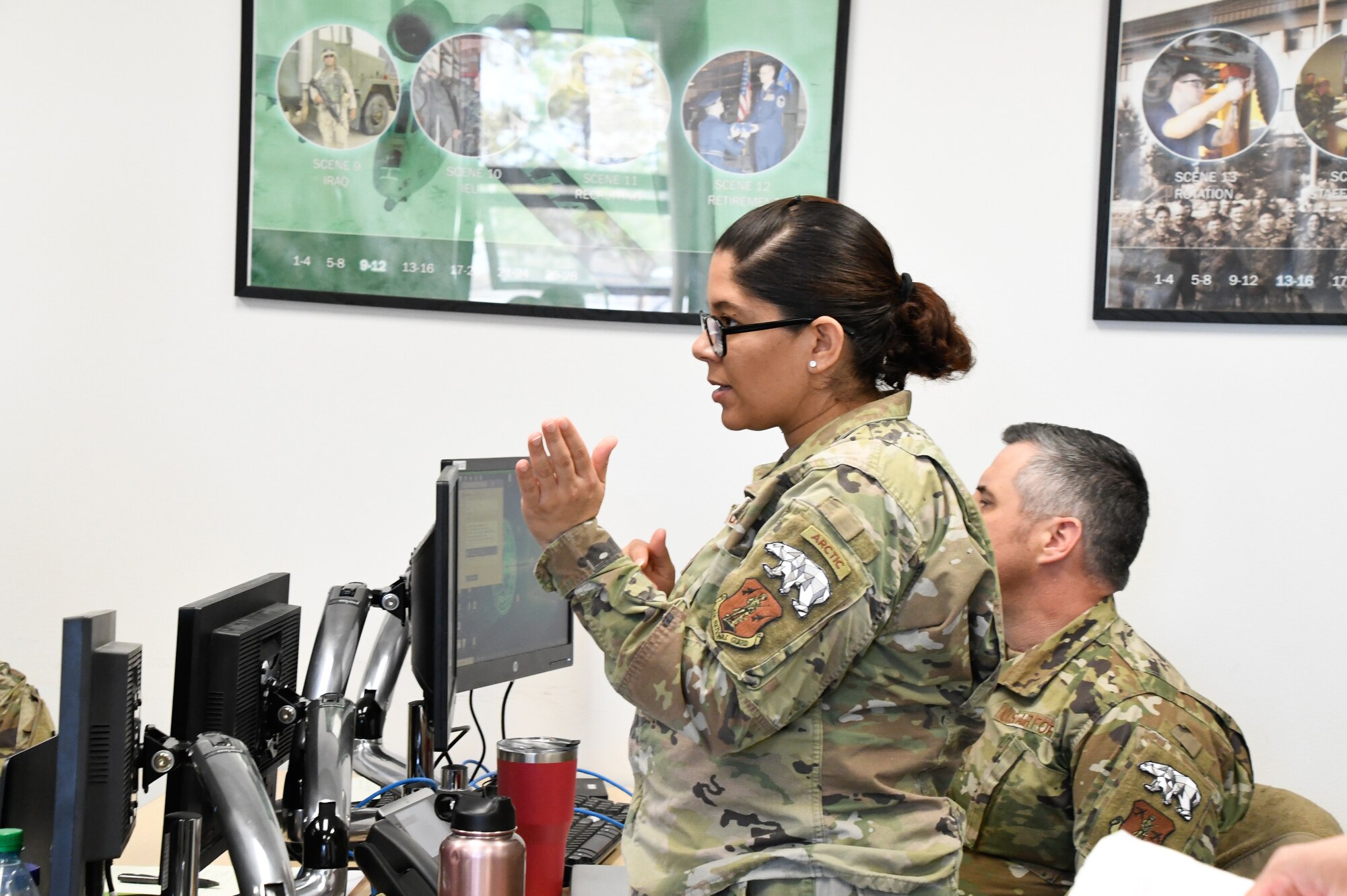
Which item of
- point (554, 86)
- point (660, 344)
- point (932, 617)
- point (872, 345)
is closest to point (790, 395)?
point (872, 345)

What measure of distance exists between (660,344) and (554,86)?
56 cm

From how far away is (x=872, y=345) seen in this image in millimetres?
1328

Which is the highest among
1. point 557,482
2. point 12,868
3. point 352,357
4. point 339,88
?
point 339,88

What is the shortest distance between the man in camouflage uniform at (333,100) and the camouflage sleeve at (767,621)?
1.52 metres

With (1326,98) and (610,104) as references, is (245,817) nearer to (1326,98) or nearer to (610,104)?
(610,104)

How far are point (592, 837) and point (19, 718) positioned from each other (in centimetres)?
92

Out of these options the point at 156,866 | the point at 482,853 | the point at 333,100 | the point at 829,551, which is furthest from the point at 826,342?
the point at 333,100

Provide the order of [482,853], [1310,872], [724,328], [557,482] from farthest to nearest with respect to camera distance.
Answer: [724,328]
[557,482]
[482,853]
[1310,872]

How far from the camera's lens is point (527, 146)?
2.39 m

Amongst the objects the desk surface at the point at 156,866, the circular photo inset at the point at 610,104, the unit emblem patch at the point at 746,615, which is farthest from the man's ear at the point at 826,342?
the circular photo inset at the point at 610,104

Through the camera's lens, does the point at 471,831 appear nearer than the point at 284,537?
Yes

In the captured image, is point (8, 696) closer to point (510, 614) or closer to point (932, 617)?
point (510, 614)

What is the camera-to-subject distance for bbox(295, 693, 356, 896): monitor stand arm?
1.25 m

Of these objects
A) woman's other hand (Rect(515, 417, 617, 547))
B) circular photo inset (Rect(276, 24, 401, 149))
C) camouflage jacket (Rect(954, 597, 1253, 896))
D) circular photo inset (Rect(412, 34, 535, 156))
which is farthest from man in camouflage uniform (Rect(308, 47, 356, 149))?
camouflage jacket (Rect(954, 597, 1253, 896))
